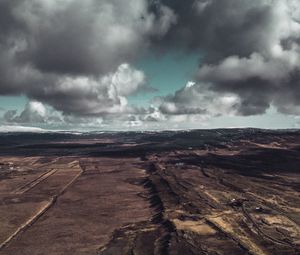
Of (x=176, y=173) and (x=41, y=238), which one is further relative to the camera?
(x=176, y=173)

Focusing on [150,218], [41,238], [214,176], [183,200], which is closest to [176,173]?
[214,176]

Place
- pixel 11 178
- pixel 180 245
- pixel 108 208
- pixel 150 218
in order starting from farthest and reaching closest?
pixel 11 178 < pixel 108 208 < pixel 150 218 < pixel 180 245

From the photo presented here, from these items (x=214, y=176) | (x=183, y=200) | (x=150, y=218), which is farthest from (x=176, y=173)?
(x=150, y=218)

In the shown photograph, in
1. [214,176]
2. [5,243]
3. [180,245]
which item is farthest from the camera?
[214,176]

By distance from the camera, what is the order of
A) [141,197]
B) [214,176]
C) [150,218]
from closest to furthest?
1. [150,218]
2. [141,197]
3. [214,176]

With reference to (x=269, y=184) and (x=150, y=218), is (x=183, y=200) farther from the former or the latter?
(x=269, y=184)

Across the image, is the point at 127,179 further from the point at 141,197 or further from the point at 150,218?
the point at 150,218

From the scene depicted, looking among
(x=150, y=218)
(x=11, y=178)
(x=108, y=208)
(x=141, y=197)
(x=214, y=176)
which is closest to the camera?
(x=150, y=218)

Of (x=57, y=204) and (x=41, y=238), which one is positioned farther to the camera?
(x=57, y=204)
